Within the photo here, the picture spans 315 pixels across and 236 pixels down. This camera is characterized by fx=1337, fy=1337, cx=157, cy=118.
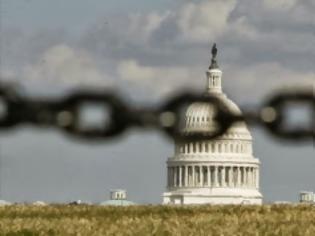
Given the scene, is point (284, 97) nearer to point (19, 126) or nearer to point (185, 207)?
point (19, 126)

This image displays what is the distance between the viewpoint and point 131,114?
3342 mm

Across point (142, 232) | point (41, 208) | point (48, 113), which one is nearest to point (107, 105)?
point (48, 113)

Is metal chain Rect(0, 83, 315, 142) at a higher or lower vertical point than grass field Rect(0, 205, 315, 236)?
lower

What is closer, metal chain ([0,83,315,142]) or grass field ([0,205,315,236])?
metal chain ([0,83,315,142])

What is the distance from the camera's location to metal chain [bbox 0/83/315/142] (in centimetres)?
330

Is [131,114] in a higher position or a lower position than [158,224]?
lower

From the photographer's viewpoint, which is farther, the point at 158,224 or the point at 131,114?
the point at 158,224

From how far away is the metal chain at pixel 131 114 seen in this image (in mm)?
3297

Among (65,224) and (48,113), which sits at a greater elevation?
(65,224)

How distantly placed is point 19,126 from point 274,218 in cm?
3152

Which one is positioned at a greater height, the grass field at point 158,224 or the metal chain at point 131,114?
the grass field at point 158,224

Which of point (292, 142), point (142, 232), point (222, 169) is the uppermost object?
point (222, 169)

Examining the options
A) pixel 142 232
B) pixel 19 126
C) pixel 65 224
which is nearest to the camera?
pixel 19 126

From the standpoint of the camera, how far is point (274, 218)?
1358 inches
